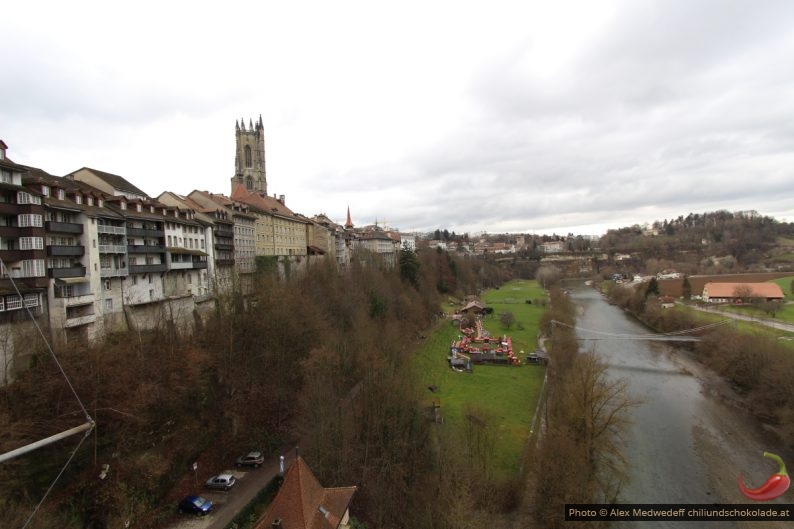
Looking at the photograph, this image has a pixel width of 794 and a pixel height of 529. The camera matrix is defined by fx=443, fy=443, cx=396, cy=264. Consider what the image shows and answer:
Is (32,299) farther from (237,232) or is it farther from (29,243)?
(237,232)

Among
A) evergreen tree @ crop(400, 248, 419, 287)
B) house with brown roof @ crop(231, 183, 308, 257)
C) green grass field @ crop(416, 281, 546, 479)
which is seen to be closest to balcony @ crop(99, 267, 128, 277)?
house with brown roof @ crop(231, 183, 308, 257)

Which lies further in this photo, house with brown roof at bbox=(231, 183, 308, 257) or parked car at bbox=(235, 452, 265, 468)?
house with brown roof at bbox=(231, 183, 308, 257)

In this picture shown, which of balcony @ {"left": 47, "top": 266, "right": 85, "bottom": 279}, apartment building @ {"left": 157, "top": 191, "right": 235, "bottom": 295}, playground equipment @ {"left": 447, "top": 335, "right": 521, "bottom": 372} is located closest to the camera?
balcony @ {"left": 47, "top": 266, "right": 85, "bottom": 279}

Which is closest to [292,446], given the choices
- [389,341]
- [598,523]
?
Result: [389,341]

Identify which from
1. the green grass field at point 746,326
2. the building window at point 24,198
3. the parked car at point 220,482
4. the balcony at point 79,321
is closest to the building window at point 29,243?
the building window at point 24,198

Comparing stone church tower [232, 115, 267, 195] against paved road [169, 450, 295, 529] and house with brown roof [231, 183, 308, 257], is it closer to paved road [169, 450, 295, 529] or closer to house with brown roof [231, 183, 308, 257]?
house with brown roof [231, 183, 308, 257]

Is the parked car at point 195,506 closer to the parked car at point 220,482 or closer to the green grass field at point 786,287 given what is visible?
the parked car at point 220,482

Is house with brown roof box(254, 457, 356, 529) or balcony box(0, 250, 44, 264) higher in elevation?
balcony box(0, 250, 44, 264)
